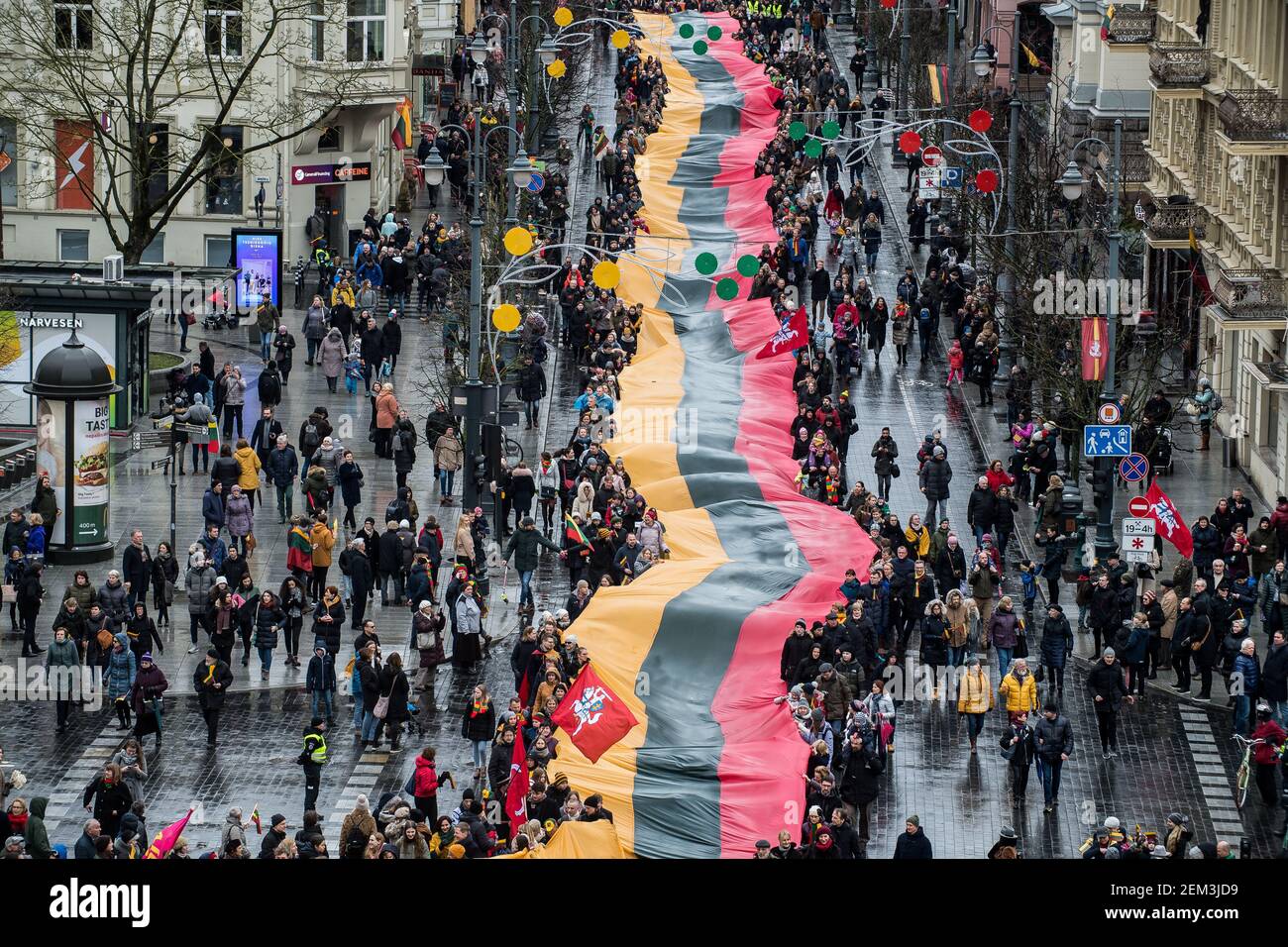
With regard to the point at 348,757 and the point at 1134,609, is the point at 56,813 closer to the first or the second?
the point at 348,757

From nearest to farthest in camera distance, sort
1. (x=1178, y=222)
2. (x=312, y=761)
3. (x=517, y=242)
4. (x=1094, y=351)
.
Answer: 1. (x=312, y=761)
2. (x=517, y=242)
3. (x=1094, y=351)
4. (x=1178, y=222)

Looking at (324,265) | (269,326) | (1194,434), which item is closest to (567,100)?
(324,265)

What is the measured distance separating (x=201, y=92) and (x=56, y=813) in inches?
1512

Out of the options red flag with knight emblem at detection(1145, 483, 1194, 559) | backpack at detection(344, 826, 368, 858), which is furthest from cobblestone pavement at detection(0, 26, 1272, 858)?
backpack at detection(344, 826, 368, 858)

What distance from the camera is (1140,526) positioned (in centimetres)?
3234

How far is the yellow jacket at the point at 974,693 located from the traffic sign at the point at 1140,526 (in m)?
5.50

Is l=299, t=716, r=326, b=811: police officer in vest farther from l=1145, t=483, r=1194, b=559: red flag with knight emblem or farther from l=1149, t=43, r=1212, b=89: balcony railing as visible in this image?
l=1149, t=43, r=1212, b=89: balcony railing

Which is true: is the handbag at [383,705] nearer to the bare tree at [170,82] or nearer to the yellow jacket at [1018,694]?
the yellow jacket at [1018,694]

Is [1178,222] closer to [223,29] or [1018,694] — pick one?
[223,29]

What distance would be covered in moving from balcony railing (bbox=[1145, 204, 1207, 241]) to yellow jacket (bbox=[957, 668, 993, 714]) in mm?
24272

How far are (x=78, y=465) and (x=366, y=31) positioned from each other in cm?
3121

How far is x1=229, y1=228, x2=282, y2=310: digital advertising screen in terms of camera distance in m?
51.4

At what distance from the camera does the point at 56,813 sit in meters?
25.3

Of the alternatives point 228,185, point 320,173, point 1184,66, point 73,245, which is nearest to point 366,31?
point 228,185
